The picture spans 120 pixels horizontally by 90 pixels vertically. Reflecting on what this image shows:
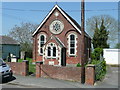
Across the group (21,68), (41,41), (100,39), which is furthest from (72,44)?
(100,39)

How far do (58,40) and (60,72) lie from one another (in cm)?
1244

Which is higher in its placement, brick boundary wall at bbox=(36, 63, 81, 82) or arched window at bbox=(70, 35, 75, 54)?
arched window at bbox=(70, 35, 75, 54)

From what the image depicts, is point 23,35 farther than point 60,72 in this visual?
Yes

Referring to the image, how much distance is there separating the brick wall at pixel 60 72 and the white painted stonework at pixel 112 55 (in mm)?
22508

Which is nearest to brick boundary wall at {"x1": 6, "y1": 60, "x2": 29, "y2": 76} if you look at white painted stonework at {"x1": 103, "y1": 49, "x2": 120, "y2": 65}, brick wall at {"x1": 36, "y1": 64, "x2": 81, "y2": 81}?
brick wall at {"x1": 36, "y1": 64, "x2": 81, "y2": 81}

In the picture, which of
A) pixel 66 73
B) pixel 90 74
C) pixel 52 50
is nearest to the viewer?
pixel 90 74

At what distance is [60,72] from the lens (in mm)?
15281

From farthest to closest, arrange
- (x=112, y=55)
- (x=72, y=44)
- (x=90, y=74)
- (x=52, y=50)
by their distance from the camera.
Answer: (x=112, y=55), (x=72, y=44), (x=52, y=50), (x=90, y=74)

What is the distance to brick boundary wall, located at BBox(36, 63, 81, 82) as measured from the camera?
48.1 feet

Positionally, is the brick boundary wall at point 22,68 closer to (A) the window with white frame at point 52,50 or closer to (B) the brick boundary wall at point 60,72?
(B) the brick boundary wall at point 60,72

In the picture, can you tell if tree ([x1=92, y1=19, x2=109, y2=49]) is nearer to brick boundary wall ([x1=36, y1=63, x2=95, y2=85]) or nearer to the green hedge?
the green hedge

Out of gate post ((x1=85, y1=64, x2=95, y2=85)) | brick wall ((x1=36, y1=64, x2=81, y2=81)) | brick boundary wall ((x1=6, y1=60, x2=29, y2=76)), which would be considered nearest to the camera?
gate post ((x1=85, y1=64, x2=95, y2=85))

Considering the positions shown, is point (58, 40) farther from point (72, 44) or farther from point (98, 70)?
point (98, 70)

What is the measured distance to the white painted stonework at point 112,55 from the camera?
36.2 metres
